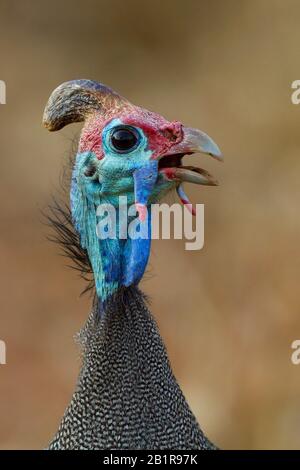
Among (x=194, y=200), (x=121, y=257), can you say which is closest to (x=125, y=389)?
(x=121, y=257)

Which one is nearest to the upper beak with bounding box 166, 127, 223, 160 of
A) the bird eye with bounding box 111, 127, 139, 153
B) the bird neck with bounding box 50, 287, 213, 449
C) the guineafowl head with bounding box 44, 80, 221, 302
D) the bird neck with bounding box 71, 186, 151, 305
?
the guineafowl head with bounding box 44, 80, 221, 302

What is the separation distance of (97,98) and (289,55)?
352 centimetres

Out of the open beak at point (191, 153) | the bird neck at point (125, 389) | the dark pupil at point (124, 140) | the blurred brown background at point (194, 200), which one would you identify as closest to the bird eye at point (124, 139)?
the dark pupil at point (124, 140)

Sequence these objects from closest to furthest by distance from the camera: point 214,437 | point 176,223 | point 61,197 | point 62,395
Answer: point 61,197, point 176,223, point 214,437, point 62,395

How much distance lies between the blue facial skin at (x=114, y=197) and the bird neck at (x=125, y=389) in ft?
0.28

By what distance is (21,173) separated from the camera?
258 inches

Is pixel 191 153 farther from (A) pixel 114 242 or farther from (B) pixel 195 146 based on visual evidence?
(A) pixel 114 242

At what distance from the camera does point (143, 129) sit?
2705mm

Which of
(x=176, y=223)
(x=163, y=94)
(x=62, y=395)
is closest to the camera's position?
(x=176, y=223)

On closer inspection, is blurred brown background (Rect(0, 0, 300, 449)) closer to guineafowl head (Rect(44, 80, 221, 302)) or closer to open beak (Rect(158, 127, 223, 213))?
guineafowl head (Rect(44, 80, 221, 302))

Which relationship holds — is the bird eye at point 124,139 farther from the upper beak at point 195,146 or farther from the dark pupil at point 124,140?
the upper beak at point 195,146

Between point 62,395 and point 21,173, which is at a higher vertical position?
point 21,173
